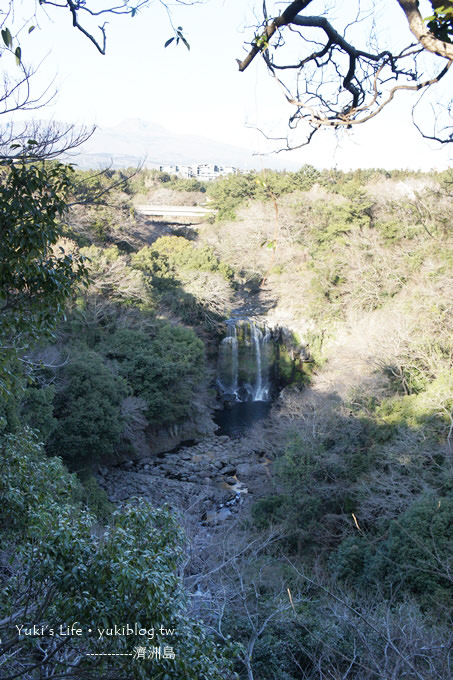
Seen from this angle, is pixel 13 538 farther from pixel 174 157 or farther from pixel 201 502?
pixel 174 157

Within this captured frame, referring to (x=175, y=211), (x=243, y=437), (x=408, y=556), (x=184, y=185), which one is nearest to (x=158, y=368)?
(x=243, y=437)

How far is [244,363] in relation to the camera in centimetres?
2283

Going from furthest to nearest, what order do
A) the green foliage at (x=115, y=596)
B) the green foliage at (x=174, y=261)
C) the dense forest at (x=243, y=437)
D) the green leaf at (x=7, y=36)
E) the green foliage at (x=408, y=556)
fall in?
the green foliage at (x=174, y=261), the green foliage at (x=408, y=556), the dense forest at (x=243, y=437), the green foliage at (x=115, y=596), the green leaf at (x=7, y=36)

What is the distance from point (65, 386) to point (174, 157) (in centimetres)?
2058

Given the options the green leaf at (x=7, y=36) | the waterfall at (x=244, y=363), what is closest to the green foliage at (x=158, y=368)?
the waterfall at (x=244, y=363)

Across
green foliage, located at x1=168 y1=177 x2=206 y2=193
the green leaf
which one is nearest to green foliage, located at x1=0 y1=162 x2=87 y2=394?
the green leaf

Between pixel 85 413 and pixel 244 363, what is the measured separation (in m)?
10.4

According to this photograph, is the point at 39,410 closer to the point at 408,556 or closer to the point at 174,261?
the point at 408,556

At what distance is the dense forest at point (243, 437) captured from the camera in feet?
→ 10.5

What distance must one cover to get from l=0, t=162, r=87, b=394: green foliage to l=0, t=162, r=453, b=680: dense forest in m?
0.02

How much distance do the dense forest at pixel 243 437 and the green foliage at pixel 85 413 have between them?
0.06m

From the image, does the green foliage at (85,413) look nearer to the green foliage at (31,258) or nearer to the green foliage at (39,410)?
the green foliage at (39,410)

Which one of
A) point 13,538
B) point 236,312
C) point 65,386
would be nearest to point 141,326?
point 65,386

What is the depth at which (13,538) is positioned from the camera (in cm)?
405
